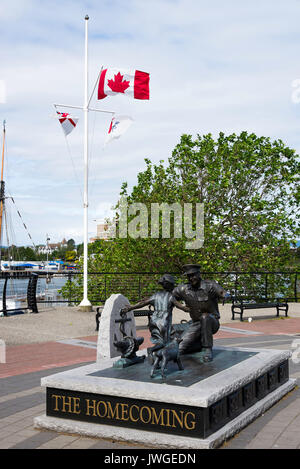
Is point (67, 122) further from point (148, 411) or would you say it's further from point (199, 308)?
point (148, 411)

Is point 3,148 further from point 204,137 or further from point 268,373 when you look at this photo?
point 268,373

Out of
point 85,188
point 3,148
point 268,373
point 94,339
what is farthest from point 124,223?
point 3,148

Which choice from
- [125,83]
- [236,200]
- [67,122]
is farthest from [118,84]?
[236,200]

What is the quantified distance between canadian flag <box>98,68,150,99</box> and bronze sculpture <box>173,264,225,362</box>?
1074 centimetres

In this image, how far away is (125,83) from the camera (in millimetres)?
16234

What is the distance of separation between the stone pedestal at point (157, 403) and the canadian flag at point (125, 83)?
11.8 meters

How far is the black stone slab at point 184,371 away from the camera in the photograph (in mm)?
5645

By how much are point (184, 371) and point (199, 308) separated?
3.72 ft

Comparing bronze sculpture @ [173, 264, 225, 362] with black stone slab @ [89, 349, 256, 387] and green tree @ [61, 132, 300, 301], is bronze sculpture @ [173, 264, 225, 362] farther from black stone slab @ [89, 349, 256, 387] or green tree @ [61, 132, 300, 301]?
green tree @ [61, 132, 300, 301]

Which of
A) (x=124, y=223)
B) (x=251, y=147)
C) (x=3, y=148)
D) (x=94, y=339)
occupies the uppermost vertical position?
(x=3, y=148)

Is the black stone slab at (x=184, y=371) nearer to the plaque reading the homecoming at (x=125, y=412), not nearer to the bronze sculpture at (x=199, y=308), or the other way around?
the bronze sculpture at (x=199, y=308)

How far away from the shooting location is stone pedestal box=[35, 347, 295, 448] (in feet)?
16.5
